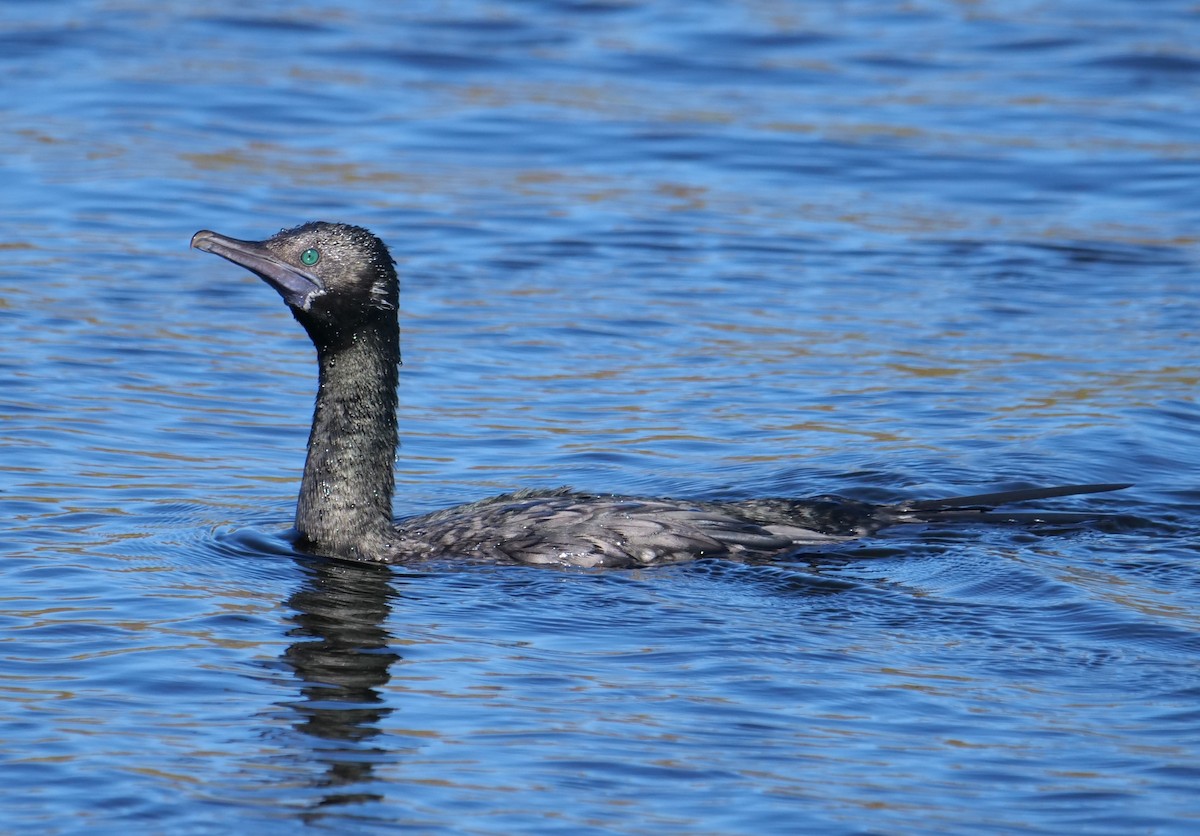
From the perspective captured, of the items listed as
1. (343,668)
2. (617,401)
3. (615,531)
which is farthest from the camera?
(617,401)

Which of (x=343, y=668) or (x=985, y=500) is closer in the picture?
(x=343, y=668)

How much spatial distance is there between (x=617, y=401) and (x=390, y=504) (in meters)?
3.13

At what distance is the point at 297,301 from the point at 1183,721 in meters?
4.59

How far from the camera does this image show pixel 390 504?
9922 mm

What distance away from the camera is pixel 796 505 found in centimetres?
1002

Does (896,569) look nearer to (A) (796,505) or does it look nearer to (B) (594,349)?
(A) (796,505)

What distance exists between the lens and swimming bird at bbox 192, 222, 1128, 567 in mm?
9508

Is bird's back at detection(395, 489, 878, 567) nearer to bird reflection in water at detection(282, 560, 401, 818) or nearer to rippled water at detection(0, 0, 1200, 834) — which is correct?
rippled water at detection(0, 0, 1200, 834)

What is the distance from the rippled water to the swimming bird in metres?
0.18

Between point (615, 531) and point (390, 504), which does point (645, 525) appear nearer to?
point (615, 531)

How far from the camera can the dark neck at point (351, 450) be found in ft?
32.2

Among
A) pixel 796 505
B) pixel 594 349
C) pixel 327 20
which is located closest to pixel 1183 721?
pixel 796 505

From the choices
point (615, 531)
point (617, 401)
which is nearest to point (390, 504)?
point (615, 531)

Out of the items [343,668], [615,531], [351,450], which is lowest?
[343,668]
